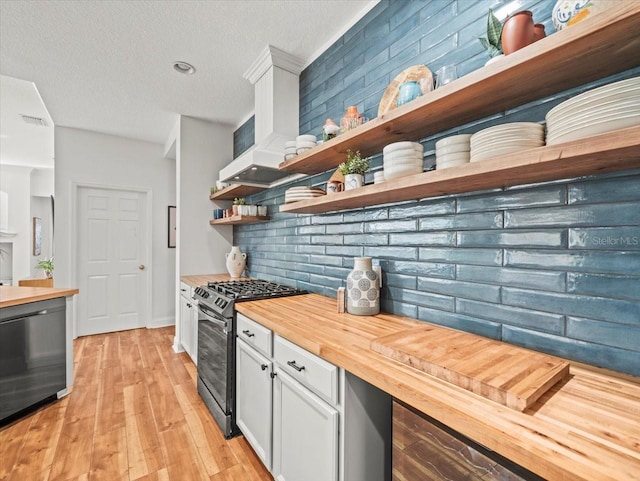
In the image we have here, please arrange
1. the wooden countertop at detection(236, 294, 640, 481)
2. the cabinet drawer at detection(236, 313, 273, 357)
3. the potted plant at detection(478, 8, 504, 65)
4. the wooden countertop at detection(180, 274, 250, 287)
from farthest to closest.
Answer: the wooden countertop at detection(180, 274, 250, 287)
the cabinet drawer at detection(236, 313, 273, 357)
the potted plant at detection(478, 8, 504, 65)
the wooden countertop at detection(236, 294, 640, 481)

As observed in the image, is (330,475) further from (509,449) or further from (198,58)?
(198,58)

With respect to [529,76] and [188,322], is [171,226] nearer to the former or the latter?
[188,322]

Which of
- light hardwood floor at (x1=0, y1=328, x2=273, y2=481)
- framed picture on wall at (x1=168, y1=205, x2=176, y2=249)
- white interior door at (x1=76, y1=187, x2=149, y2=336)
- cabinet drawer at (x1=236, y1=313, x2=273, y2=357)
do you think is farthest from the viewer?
framed picture on wall at (x1=168, y1=205, x2=176, y2=249)

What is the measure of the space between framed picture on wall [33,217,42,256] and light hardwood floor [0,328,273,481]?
17.1ft

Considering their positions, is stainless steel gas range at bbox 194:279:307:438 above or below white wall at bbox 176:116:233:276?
below

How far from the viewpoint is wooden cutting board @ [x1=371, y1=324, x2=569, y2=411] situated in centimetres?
79

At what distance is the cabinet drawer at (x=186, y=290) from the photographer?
10.4 ft

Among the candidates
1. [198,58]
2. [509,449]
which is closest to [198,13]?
[198,58]

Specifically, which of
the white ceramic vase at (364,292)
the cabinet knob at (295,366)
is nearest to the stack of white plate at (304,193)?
the white ceramic vase at (364,292)

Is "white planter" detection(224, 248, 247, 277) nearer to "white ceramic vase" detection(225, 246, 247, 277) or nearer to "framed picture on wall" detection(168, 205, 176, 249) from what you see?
"white ceramic vase" detection(225, 246, 247, 277)

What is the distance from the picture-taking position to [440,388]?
0.86m

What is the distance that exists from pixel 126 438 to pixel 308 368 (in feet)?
5.54

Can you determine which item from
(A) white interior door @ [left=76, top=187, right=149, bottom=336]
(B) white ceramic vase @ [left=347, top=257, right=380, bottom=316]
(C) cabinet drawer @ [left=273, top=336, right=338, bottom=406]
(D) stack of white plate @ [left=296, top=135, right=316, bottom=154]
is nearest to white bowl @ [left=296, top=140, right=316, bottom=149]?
(D) stack of white plate @ [left=296, top=135, right=316, bottom=154]

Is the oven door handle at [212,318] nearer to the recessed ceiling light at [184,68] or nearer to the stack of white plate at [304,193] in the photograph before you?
the stack of white plate at [304,193]
